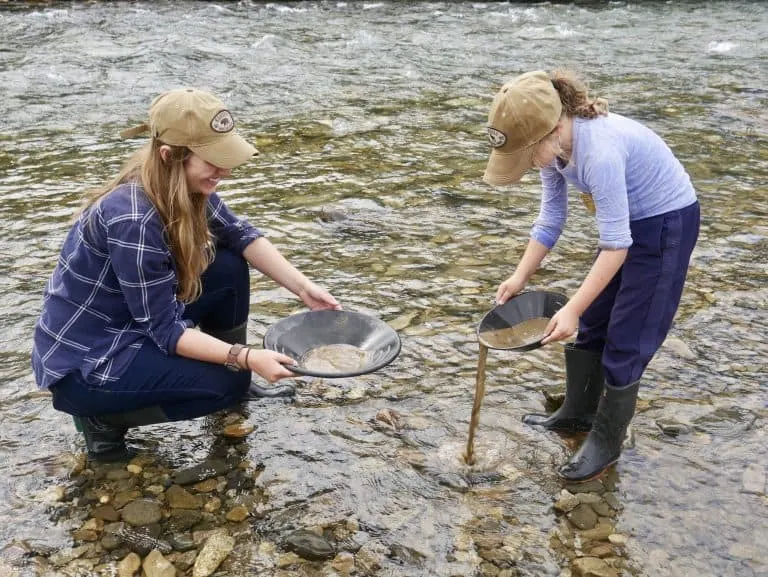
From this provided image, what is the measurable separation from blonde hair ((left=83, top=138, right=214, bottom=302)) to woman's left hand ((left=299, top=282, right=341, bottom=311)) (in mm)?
625

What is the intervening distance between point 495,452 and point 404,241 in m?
2.32

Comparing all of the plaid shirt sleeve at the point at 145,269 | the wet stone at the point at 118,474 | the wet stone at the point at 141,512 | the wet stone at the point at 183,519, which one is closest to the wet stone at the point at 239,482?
the wet stone at the point at 183,519

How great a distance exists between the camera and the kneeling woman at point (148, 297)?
2.69 metres

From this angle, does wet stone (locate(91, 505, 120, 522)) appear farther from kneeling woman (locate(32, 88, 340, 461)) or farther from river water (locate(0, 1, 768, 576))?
kneeling woman (locate(32, 88, 340, 461))

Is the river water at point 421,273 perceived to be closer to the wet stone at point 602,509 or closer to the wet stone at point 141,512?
the wet stone at point 602,509

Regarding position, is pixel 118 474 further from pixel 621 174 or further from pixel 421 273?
pixel 421 273

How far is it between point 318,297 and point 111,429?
0.97 m

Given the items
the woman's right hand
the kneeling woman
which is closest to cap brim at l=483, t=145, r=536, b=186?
the woman's right hand

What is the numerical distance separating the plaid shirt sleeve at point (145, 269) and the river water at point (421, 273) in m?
0.70

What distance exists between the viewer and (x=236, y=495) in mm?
3025

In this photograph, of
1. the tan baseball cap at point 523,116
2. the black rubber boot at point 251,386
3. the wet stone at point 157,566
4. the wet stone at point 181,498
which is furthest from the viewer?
the black rubber boot at point 251,386

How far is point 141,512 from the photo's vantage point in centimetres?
292

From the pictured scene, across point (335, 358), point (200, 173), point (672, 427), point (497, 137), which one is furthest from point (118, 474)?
point (672, 427)

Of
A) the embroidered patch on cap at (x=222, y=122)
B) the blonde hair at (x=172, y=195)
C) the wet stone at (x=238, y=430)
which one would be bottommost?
the wet stone at (x=238, y=430)
